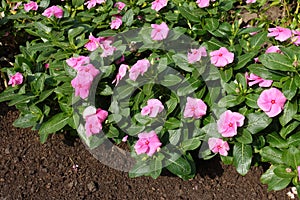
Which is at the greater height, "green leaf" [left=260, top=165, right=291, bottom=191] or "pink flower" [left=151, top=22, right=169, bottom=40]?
"pink flower" [left=151, top=22, right=169, bottom=40]

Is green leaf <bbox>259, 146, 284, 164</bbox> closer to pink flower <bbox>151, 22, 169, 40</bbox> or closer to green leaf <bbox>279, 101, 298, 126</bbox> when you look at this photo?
green leaf <bbox>279, 101, 298, 126</bbox>

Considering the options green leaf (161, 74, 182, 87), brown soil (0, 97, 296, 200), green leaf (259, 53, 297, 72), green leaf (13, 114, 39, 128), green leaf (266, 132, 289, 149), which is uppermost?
green leaf (259, 53, 297, 72)

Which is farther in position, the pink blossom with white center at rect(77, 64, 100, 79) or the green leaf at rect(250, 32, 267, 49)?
the green leaf at rect(250, 32, 267, 49)

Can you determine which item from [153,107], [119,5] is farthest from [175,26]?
[153,107]

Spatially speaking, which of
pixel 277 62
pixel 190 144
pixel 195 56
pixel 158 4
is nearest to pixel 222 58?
pixel 195 56

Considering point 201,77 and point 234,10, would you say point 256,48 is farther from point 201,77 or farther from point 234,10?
point 234,10

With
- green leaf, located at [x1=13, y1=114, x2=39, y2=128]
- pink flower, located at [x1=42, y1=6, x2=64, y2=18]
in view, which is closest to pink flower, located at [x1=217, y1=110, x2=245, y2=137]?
green leaf, located at [x1=13, y1=114, x2=39, y2=128]

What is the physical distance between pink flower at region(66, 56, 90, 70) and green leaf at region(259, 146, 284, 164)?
1.12m

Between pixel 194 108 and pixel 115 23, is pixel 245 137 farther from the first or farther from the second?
pixel 115 23

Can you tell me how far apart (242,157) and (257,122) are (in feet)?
0.69

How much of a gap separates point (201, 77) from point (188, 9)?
0.60 meters

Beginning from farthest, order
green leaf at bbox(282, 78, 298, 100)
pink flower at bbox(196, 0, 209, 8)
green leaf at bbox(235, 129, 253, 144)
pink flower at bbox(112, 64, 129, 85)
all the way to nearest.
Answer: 1. pink flower at bbox(196, 0, 209, 8)
2. pink flower at bbox(112, 64, 129, 85)
3. green leaf at bbox(235, 129, 253, 144)
4. green leaf at bbox(282, 78, 298, 100)

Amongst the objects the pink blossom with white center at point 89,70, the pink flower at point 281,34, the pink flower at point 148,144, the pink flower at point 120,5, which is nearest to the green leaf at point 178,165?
the pink flower at point 148,144

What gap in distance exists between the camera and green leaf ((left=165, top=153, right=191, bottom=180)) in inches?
102
